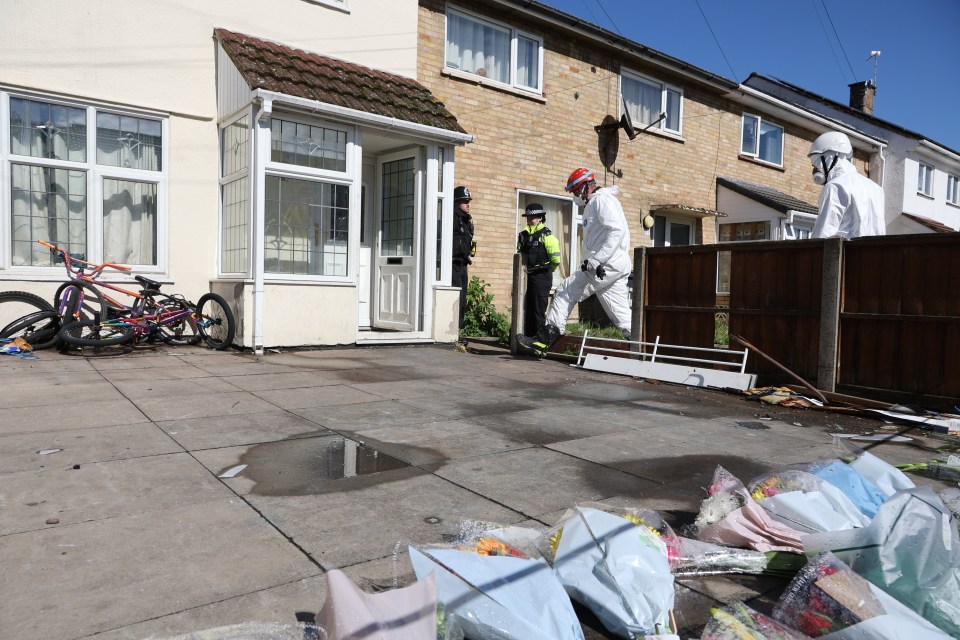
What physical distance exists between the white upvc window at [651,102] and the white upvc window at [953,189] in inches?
593

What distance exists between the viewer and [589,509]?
2572 millimetres

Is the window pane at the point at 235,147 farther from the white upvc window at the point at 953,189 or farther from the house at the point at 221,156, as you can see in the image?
the white upvc window at the point at 953,189

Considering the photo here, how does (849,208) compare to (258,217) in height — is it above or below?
above

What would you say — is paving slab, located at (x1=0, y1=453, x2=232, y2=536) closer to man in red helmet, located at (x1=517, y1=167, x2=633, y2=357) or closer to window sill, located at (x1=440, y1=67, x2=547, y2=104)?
man in red helmet, located at (x1=517, y1=167, x2=633, y2=357)

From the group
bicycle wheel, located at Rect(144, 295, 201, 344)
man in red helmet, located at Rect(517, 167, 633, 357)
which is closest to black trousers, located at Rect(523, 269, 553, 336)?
man in red helmet, located at Rect(517, 167, 633, 357)

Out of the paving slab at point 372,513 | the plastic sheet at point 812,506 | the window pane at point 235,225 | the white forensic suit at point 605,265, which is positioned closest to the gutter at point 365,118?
the window pane at point 235,225

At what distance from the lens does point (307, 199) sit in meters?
8.61

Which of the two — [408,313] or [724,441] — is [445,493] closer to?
[724,441]

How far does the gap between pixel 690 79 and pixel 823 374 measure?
1058cm

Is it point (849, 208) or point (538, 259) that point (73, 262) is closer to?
point (538, 259)

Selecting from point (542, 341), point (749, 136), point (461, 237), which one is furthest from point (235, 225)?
point (749, 136)

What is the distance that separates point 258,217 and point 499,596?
690 centimetres

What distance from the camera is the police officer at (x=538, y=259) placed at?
988 cm

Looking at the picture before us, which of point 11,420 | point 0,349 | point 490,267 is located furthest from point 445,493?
point 490,267
